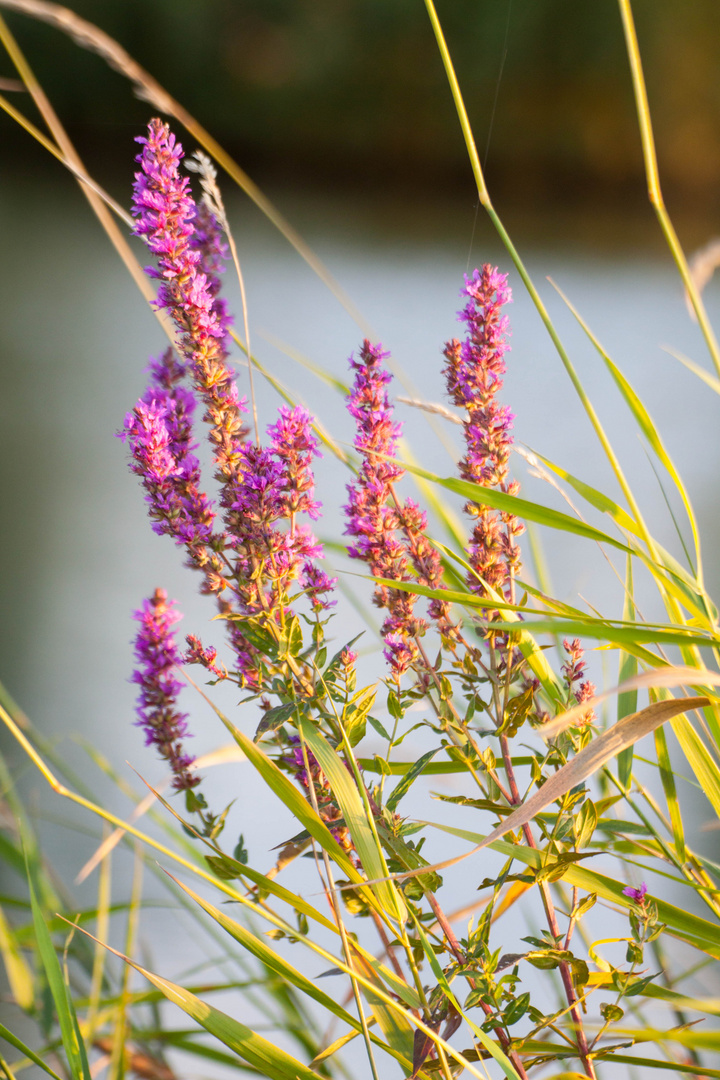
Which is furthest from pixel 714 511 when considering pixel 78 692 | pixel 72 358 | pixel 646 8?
pixel 646 8

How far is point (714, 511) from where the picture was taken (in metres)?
0.87

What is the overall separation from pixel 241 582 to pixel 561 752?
0.32ft

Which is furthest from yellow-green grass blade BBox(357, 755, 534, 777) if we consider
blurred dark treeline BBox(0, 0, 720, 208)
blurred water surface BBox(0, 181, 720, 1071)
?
blurred dark treeline BBox(0, 0, 720, 208)

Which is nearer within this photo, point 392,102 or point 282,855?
point 282,855

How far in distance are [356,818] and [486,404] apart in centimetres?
12

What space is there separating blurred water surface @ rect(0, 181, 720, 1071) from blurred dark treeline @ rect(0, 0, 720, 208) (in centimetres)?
62

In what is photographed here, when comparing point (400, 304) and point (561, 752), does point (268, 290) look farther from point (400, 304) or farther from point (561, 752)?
point (561, 752)

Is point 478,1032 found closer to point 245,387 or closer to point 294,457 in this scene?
point 294,457

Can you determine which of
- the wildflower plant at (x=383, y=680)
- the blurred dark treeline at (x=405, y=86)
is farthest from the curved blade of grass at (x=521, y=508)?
the blurred dark treeline at (x=405, y=86)

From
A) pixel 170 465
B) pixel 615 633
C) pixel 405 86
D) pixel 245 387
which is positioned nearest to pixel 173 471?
pixel 170 465

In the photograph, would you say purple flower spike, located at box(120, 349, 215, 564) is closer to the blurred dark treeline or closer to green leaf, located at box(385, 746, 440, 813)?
green leaf, located at box(385, 746, 440, 813)

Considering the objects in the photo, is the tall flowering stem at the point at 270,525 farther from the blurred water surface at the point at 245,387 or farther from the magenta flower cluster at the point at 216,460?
the blurred water surface at the point at 245,387

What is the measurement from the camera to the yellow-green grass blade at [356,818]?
0.61 feet

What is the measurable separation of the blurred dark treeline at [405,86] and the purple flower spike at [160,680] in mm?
2193
